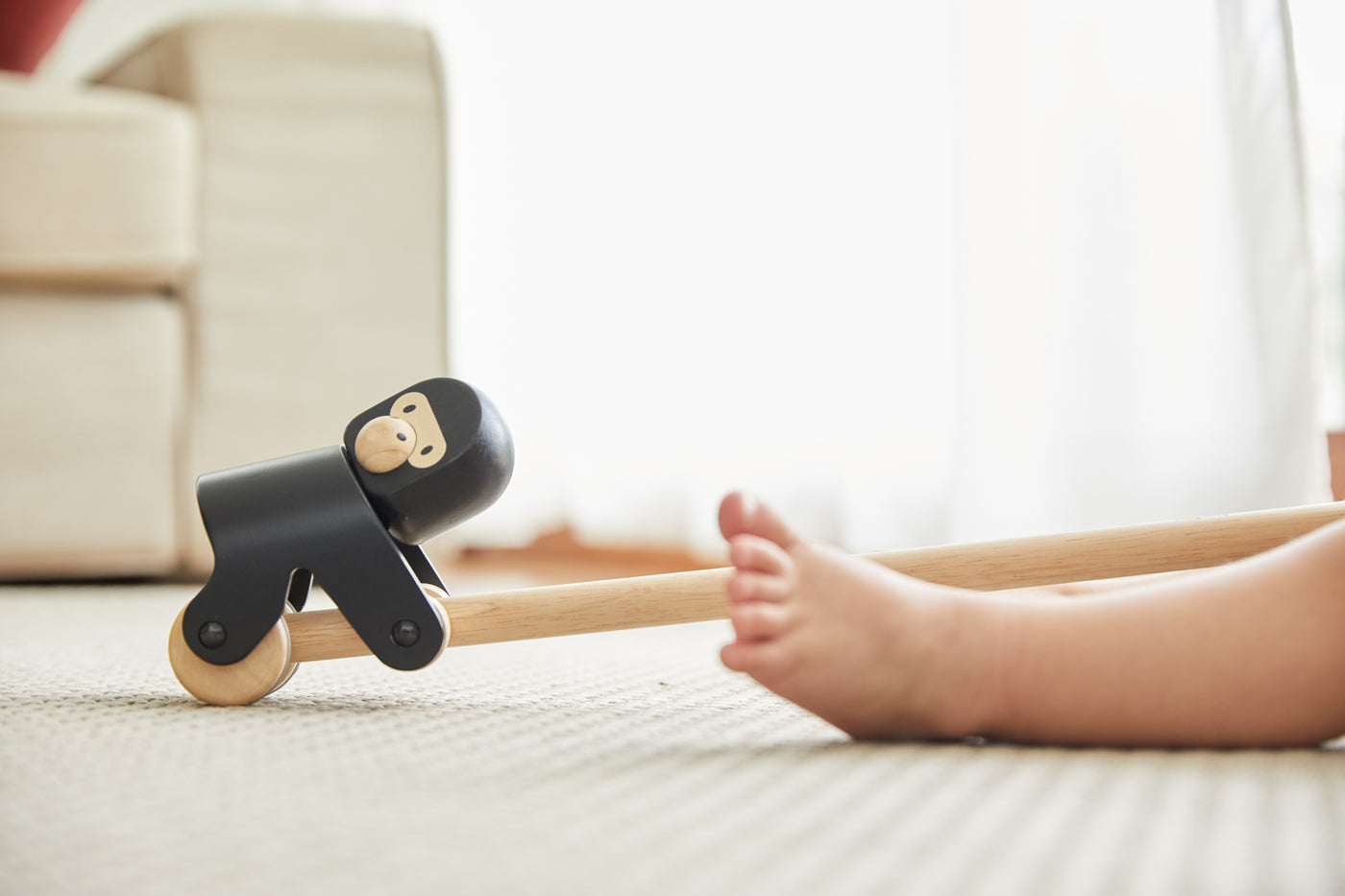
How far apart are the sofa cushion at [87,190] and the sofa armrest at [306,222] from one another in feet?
0.21

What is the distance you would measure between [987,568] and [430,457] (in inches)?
9.3

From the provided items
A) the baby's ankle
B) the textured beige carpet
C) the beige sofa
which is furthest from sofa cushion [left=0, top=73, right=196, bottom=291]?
the baby's ankle

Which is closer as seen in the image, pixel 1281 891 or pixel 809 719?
pixel 1281 891

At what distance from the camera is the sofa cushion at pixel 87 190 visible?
1206 millimetres

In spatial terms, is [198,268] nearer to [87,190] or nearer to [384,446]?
[87,190]

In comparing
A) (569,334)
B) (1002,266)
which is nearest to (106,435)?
(569,334)

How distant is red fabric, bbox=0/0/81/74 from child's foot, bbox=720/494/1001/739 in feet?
7.46

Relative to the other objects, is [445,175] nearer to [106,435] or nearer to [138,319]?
[138,319]

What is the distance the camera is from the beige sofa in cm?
121

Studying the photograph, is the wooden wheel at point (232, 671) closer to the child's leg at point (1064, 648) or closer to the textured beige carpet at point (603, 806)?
the textured beige carpet at point (603, 806)

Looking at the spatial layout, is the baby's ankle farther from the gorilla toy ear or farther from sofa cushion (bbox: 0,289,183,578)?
sofa cushion (bbox: 0,289,183,578)

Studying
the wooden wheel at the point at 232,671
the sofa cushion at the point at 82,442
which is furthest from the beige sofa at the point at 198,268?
the wooden wheel at the point at 232,671

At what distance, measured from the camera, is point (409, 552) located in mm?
521

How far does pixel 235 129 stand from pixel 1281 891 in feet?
4.49
